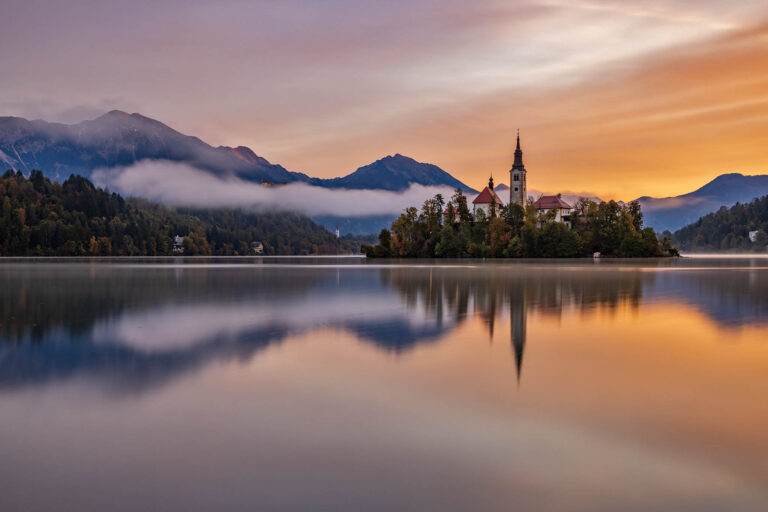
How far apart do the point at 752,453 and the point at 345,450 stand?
4.89m

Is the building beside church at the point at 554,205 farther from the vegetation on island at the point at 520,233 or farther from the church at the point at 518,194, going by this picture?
the vegetation on island at the point at 520,233

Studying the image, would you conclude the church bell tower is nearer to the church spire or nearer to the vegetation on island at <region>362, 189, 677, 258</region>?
the church spire

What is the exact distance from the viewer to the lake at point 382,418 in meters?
5.97

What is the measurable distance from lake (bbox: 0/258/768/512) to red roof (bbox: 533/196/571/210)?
162914 millimetres

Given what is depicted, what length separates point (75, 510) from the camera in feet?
18.3

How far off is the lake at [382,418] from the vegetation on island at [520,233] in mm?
119759

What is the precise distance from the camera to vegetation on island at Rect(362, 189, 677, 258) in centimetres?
13312

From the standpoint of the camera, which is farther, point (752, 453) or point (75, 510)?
point (752, 453)

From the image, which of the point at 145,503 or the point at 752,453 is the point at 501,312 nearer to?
the point at 752,453

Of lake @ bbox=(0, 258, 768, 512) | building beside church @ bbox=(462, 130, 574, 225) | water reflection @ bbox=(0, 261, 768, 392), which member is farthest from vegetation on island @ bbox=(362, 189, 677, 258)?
lake @ bbox=(0, 258, 768, 512)

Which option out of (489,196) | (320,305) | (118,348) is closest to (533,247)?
(489,196)

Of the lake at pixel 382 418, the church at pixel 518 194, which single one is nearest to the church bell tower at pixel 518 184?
the church at pixel 518 194

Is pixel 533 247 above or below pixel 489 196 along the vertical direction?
below

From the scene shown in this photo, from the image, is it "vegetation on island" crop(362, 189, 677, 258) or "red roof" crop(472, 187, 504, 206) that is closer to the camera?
"vegetation on island" crop(362, 189, 677, 258)
